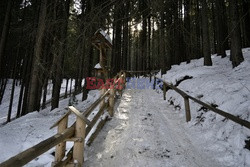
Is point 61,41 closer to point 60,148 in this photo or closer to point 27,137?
point 60,148

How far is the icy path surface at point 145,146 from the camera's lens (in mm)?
3299

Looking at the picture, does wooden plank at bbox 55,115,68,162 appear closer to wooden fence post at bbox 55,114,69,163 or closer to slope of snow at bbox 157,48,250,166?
wooden fence post at bbox 55,114,69,163

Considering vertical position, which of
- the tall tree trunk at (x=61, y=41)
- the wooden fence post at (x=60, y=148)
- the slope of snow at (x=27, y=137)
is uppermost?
the tall tree trunk at (x=61, y=41)

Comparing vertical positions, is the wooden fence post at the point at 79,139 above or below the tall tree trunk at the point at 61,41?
below

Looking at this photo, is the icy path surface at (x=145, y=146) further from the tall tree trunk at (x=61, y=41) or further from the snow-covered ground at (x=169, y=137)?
the tall tree trunk at (x=61, y=41)

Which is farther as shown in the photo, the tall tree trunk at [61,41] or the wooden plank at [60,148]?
the tall tree trunk at [61,41]

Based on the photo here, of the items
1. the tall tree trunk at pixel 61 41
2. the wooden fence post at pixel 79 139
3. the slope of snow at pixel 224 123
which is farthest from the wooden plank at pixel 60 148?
the slope of snow at pixel 224 123

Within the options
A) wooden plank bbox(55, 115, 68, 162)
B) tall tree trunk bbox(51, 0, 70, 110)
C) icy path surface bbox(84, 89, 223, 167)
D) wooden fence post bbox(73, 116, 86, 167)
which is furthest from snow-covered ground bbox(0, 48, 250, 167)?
tall tree trunk bbox(51, 0, 70, 110)

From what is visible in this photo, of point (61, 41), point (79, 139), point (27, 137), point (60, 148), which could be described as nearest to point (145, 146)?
point (79, 139)

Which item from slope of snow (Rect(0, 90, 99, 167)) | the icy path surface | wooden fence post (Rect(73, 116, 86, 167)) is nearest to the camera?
wooden fence post (Rect(73, 116, 86, 167))

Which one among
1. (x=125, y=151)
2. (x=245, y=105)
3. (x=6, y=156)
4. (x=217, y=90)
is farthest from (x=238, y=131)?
(x=6, y=156)

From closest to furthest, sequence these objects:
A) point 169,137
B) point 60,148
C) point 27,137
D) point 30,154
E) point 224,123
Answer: point 30,154 → point 60,148 → point 224,123 → point 169,137 → point 27,137

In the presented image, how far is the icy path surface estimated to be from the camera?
330 cm

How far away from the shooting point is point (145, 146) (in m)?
3.94
